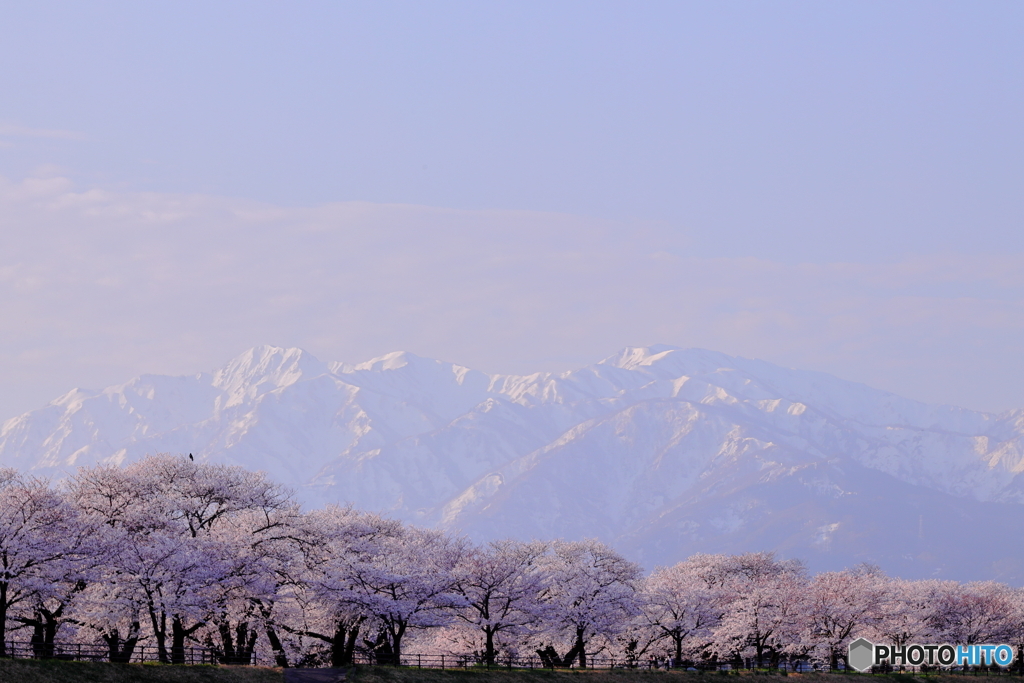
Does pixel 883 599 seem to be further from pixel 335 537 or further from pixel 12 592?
pixel 12 592

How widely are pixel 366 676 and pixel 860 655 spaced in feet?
202

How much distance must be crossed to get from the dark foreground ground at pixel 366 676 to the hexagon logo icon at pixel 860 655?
7272mm

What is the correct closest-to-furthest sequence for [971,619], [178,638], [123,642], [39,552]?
[39,552], [123,642], [178,638], [971,619]

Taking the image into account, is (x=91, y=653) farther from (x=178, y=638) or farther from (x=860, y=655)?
(x=860, y=655)

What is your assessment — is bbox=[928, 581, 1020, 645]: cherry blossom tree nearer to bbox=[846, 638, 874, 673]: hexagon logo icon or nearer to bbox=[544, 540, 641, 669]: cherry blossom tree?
bbox=[846, 638, 874, 673]: hexagon logo icon

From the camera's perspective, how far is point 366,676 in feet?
291

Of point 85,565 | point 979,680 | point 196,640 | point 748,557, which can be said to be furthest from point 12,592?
point 748,557

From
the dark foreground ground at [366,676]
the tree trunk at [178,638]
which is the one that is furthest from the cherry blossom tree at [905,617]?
the tree trunk at [178,638]

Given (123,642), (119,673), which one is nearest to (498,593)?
(123,642)

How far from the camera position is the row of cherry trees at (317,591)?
284 ft

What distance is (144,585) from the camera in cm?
8619

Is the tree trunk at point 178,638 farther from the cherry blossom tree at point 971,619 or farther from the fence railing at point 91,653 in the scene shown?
the cherry blossom tree at point 971,619

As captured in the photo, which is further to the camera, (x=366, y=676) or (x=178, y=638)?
(x=178, y=638)

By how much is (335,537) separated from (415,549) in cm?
766
